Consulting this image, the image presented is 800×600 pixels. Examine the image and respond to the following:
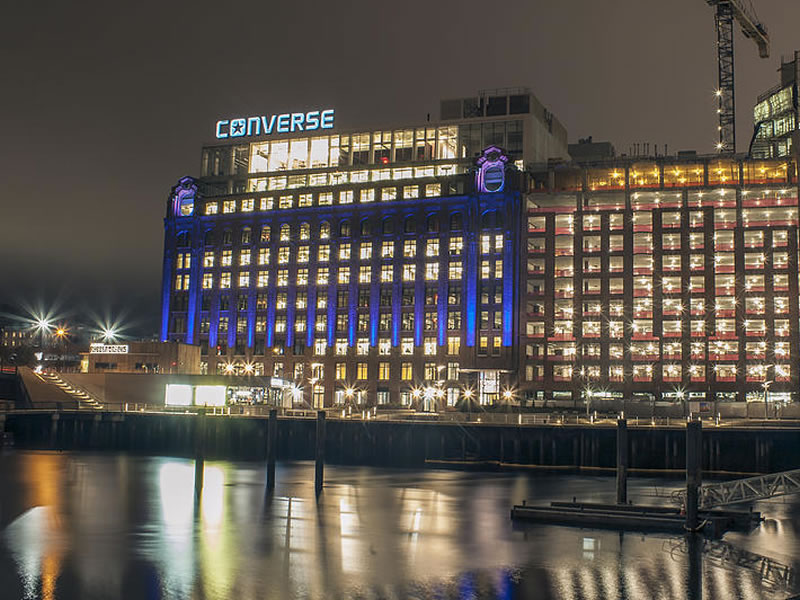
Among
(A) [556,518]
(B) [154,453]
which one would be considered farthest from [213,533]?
(B) [154,453]

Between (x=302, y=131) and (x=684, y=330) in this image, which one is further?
(x=302, y=131)

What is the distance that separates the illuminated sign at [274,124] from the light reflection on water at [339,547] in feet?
385

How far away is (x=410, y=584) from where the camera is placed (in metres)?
43.6

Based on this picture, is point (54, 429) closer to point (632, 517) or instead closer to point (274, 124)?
point (632, 517)

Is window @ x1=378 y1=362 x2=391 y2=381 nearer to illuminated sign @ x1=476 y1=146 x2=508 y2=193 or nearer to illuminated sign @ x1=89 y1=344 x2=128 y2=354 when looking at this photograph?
illuminated sign @ x1=476 y1=146 x2=508 y2=193

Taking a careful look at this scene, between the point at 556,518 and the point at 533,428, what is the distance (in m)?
39.4

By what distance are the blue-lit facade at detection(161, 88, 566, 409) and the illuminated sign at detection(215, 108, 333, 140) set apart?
3.26 meters

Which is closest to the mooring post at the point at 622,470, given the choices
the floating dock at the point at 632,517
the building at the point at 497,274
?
the floating dock at the point at 632,517

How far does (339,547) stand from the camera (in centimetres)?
5225

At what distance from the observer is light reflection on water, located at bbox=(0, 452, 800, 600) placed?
42.9m

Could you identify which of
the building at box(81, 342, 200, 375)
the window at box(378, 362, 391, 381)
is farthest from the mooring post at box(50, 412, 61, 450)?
the window at box(378, 362, 391, 381)

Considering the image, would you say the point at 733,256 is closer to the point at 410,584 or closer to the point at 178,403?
the point at 178,403

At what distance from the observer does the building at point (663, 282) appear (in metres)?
154

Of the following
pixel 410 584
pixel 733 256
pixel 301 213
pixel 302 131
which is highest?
pixel 302 131
